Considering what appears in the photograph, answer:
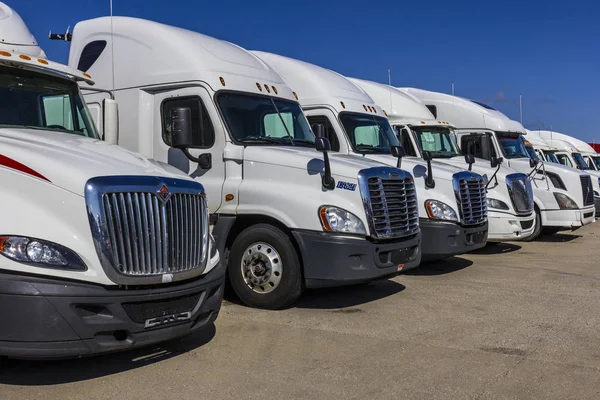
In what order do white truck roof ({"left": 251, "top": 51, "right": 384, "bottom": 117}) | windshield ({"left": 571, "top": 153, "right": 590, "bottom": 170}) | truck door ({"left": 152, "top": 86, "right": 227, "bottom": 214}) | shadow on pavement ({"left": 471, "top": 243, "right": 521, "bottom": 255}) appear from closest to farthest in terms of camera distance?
truck door ({"left": 152, "top": 86, "right": 227, "bottom": 214}), white truck roof ({"left": 251, "top": 51, "right": 384, "bottom": 117}), shadow on pavement ({"left": 471, "top": 243, "right": 521, "bottom": 255}), windshield ({"left": 571, "top": 153, "right": 590, "bottom": 170})

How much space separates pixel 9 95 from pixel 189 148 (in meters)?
2.32

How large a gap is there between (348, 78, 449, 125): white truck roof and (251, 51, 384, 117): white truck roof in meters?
2.09

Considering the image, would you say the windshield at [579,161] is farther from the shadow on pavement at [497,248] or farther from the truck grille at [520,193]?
the truck grille at [520,193]

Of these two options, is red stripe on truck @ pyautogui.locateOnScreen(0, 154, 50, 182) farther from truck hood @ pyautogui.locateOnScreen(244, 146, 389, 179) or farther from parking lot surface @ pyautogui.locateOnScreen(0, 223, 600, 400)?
truck hood @ pyautogui.locateOnScreen(244, 146, 389, 179)

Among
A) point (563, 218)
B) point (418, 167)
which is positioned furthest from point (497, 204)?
point (563, 218)

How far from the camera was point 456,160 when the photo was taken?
42.6 ft

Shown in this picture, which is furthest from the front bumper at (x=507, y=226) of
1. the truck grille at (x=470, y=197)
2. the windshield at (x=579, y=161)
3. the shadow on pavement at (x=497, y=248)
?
the windshield at (x=579, y=161)

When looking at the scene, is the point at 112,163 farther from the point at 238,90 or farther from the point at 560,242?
the point at 560,242

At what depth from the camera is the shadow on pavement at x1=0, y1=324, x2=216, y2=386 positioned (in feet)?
16.0

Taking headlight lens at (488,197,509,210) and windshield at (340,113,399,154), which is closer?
windshield at (340,113,399,154)

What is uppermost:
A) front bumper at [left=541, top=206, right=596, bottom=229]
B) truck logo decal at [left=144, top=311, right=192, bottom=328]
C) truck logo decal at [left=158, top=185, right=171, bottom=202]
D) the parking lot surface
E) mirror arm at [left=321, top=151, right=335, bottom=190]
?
mirror arm at [left=321, top=151, right=335, bottom=190]

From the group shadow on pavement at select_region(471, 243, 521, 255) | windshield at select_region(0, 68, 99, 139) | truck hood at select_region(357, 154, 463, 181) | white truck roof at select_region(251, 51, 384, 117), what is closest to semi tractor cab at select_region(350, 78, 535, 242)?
shadow on pavement at select_region(471, 243, 521, 255)

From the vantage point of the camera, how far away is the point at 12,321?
4230 millimetres

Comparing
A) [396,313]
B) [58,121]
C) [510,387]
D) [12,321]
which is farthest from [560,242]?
[12,321]
